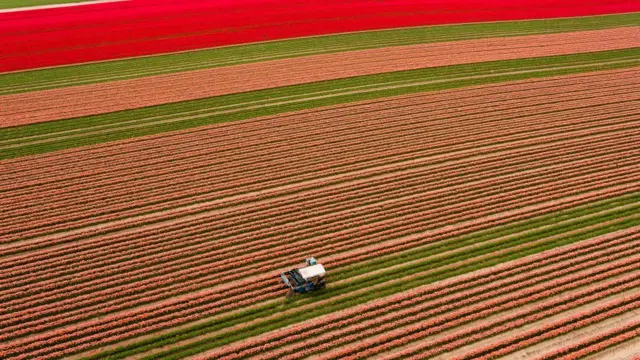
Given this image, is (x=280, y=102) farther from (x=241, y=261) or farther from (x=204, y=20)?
(x=204, y=20)

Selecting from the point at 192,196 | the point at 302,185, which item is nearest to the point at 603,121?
the point at 302,185

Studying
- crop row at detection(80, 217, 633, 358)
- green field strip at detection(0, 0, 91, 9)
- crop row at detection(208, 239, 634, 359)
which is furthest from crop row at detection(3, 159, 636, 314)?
green field strip at detection(0, 0, 91, 9)

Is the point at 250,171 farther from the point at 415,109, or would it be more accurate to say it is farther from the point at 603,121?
the point at 603,121

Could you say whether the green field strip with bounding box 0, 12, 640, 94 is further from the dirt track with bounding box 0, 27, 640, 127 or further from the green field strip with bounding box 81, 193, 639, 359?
the green field strip with bounding box 81, 193, 639, 359

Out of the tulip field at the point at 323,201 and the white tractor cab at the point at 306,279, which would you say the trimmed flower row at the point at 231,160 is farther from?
the white tractor cab at the point at 306,279

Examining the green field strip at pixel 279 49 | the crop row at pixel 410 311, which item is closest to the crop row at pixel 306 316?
the crop row at pixel 410 311

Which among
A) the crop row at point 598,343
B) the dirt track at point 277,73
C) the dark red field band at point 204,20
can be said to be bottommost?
the crop row at point 598,343
